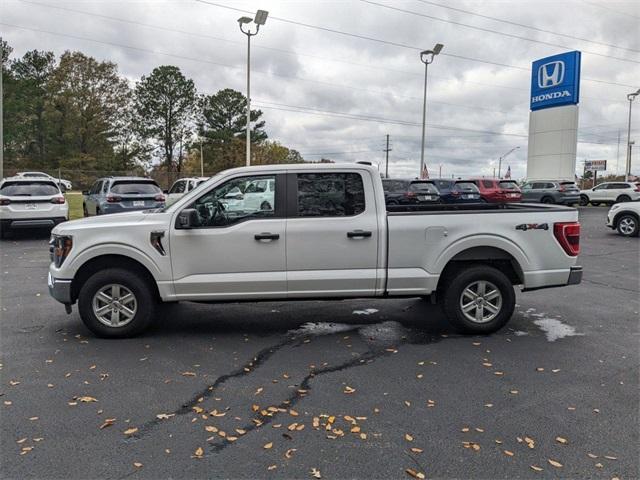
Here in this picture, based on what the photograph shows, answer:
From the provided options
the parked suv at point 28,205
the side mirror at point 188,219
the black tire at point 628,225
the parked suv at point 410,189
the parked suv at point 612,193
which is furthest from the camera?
the parked suv at point 612,193

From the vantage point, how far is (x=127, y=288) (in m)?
5.43

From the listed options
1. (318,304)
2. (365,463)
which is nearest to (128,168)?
(318,304)

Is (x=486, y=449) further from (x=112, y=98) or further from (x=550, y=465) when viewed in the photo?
(x=112, y=98)

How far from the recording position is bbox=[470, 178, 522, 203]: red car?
25.9m

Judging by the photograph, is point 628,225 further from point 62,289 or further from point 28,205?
point 28,205

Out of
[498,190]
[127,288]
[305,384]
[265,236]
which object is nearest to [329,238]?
[265,236]

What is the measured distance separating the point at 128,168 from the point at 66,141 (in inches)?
294

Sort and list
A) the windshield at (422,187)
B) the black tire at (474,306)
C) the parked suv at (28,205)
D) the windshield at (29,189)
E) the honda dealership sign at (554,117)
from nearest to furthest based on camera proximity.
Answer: the black tire at (474,306)
the parked suv at (28,205)
the windshield at (29,189)
the windshield at (422,187)
the honda dealership sign at (554,117)

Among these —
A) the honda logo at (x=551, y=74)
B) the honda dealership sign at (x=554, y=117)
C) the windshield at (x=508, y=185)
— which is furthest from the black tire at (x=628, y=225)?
the honda logo at (x=551, y=74)

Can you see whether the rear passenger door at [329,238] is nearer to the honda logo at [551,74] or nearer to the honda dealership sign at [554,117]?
the honda dealership sign at [554,117]

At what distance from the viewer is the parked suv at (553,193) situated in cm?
3038

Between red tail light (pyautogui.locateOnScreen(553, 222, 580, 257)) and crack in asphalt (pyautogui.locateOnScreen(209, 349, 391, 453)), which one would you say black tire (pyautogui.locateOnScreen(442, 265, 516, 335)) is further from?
crack in asphalt (pyautogui.locateOnScreen(209, 349, 391, 453))

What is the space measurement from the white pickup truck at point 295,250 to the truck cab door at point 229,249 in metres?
0.01

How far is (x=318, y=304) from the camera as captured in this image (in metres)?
7.16
